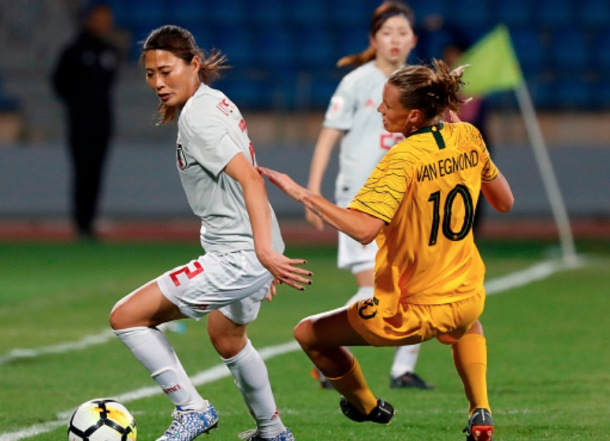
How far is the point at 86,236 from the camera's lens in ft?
59.1

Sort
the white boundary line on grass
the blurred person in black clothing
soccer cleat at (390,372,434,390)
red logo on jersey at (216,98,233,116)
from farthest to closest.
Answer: the blurred person in black clothing, soccer cleat at (390,372,434,390), the white boundary line on grass, red logo on jersey at (216,98,233,116)

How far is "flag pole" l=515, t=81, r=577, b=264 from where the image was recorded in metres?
17.1

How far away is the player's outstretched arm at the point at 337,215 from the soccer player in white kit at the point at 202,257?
0.35 meters

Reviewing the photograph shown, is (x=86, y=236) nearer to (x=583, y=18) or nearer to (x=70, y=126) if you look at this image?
(x=70, y=126)

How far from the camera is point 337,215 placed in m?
5.34

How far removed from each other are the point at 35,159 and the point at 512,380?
42.1 feet

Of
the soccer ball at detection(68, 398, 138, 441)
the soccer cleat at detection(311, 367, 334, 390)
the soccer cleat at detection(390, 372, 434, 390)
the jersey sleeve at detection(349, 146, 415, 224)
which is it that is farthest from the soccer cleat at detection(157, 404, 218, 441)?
the soccer cleat at detection(390, 372, 434, 390)

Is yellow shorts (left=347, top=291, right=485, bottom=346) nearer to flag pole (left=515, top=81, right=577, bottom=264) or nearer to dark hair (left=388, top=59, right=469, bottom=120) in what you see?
dark hair (left=388, top=59, right=469, bottom=120)

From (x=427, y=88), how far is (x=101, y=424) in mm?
2006

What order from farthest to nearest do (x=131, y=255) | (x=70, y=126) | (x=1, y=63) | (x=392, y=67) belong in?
(x=1, y=63)
(x=70, y=126)
(x=131, y=255)
(x=392, y=67)

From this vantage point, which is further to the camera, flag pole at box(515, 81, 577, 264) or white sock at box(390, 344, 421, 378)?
flag pole at box(515, 81, 577, 264)

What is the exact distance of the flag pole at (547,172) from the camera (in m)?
17.1

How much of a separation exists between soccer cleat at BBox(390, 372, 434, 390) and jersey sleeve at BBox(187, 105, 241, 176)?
267 cm

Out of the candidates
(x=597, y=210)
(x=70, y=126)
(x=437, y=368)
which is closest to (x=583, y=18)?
(x=597, y=210)
